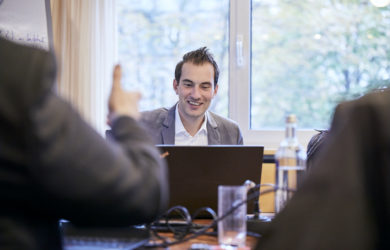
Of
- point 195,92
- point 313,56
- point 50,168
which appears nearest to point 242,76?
point 313,56

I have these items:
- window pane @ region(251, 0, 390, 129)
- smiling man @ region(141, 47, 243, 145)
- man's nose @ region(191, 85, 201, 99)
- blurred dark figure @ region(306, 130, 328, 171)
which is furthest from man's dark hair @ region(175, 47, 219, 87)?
blurred dark figure @ region(306, 130, 328, 171)

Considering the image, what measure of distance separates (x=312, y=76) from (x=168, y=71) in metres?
1.01

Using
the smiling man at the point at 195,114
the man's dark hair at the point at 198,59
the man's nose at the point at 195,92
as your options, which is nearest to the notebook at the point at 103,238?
the smiling man at the point at 195,114

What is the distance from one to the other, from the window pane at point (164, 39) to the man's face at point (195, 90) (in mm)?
612

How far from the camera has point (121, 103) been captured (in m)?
0.98

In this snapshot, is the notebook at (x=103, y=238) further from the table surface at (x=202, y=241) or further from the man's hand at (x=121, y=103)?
the man's hand at (x=121, y=103)

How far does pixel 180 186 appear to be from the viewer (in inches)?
58.1

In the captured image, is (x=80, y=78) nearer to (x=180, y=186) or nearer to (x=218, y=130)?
(x=218, y=130)

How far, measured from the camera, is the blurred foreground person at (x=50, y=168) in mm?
741

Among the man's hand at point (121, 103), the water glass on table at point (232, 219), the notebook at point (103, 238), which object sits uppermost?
the man's hand at point (121, 103)

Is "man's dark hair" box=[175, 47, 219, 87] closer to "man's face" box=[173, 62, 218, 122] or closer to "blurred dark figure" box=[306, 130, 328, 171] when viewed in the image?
"man's face" box=[173, 62, 218, 122]

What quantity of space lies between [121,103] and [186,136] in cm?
183

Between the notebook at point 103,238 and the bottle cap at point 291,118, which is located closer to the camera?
the notebook at point 103,238

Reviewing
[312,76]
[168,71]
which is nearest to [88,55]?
[168,71]
